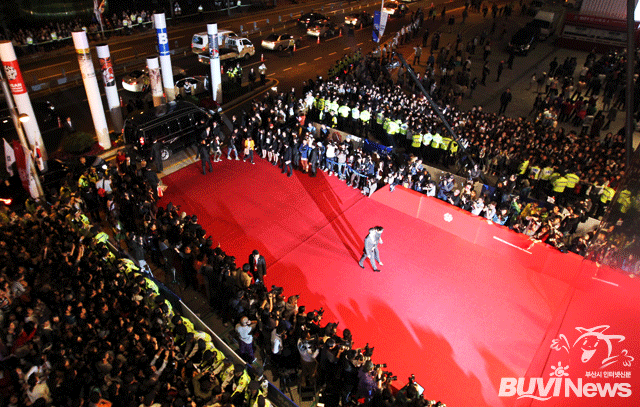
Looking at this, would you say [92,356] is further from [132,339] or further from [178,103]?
[178,103]

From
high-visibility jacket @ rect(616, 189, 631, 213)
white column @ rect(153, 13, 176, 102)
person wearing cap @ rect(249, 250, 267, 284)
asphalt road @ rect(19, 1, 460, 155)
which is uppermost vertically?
high-visibility jacket @ rect(616, 189, 631, 213)

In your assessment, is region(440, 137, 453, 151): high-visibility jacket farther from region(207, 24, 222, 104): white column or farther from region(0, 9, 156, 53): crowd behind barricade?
region(0, 9, 156, 53): crowd behind barricade

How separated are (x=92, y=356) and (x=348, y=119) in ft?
44.7

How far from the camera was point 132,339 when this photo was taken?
7.59 meters

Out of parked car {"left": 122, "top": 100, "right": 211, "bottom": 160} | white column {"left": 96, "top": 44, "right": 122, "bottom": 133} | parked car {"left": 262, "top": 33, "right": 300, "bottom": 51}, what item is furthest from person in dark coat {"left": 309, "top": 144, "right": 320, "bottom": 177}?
parked car {"left": 262, "top": 33, "right": 300, "bottom": 51}

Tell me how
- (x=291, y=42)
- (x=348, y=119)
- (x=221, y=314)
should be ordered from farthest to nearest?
(x=291, y=42)
(x=348, y=119)
(x=221, y=314)

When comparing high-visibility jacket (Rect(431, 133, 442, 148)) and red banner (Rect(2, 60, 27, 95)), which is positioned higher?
red banner (Rect(2, 60, 27, 95))

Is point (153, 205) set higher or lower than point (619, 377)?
lower

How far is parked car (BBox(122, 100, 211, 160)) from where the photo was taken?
1500 centimetres

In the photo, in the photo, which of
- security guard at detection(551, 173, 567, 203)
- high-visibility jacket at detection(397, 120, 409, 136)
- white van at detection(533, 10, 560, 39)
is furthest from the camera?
white van at detection(533, 10, 560, 39)

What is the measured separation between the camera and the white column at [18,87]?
13508 mm

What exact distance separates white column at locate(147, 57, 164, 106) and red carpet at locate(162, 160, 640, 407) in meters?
5.36

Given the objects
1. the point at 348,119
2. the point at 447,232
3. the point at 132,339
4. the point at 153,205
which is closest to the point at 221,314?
the point at 132,339

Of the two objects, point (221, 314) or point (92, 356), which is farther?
point (221, 314)
